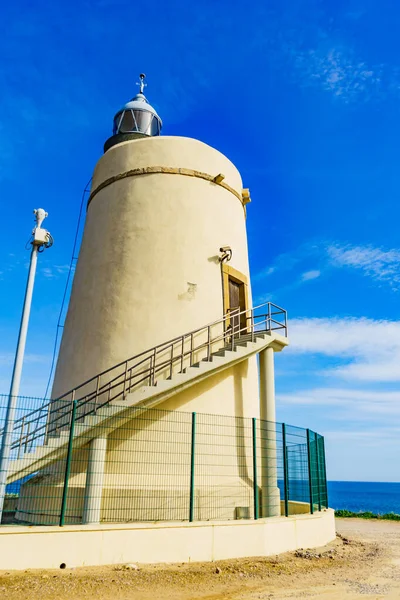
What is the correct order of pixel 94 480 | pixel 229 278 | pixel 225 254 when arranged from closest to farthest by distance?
pixel 94 480 → pixel 225 254 → pixel 229 278

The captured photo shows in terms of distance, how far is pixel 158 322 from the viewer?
1355 centimetres

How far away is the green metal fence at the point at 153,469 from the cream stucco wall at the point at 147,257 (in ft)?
8.26

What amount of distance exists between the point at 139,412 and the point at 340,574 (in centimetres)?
499

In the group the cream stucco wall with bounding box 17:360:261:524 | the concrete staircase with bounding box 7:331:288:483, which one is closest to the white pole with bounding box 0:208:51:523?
the concrete staircase with bounding box 7:331:288:483

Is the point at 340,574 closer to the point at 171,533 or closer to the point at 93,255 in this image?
the point at 171,533

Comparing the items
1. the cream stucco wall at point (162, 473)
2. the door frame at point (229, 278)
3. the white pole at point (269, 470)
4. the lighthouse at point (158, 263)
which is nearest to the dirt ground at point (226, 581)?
the white pole at point (269, 470)

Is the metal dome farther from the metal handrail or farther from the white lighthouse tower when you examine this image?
A: the metal handrail

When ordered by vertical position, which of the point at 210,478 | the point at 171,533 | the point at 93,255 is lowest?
the point at 171,533

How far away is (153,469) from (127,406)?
166cm

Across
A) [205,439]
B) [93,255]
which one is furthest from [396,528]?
[93,255]

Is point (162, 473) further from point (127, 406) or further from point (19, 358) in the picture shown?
point (19, 358)

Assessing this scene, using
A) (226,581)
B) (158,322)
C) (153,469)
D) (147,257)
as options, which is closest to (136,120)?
(147,257)

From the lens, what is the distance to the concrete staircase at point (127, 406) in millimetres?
10047

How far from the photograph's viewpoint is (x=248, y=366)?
47.6 ft
